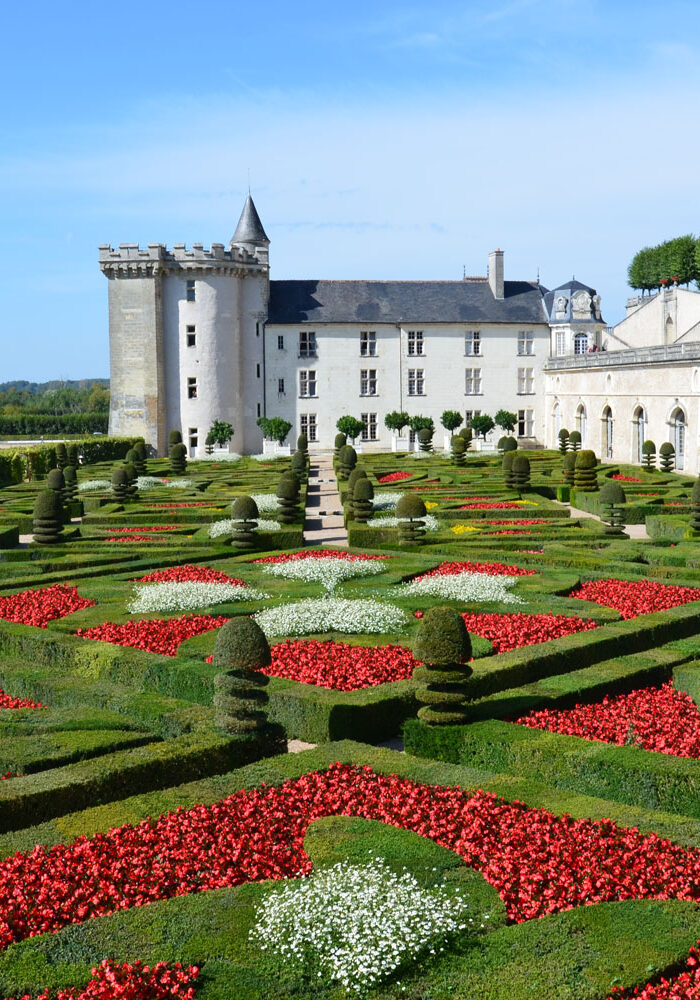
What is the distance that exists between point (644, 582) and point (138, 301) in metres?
39.7

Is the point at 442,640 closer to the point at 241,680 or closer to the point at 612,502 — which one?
the point at 241,680

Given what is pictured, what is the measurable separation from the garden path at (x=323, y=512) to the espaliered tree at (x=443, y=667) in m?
11.6

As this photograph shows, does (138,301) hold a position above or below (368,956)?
above

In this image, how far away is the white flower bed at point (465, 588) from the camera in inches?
561

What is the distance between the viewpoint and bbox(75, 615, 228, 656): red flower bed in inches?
485

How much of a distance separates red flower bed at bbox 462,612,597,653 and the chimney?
45183mm

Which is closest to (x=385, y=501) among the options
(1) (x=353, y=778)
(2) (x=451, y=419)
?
(1) (x=353, y=778)

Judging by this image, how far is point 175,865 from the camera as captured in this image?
670 centimetres

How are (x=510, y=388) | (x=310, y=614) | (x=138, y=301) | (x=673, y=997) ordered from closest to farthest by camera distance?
1. (x=673, y=997)
2. (x=310, y=614)
3. (x=138, y=301)
4. (x=510, y=388)

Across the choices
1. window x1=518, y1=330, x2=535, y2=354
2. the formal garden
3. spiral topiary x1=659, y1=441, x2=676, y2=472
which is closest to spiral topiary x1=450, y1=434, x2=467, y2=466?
spiral topiary x1=659, y1=441, x2=676, y2=472

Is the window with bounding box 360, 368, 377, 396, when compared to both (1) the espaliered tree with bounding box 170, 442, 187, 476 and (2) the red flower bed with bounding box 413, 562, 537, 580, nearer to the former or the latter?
(1) the espaliered tree with bounding box 170, 442, 187, 476

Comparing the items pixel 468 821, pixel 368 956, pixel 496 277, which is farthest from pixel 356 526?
pixel 496 277

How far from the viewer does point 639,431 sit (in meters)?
41.5

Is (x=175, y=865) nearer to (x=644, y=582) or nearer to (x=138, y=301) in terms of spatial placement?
(x=644, y=582)
